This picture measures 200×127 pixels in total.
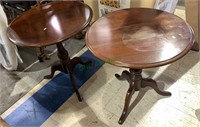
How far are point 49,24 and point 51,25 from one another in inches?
0.9

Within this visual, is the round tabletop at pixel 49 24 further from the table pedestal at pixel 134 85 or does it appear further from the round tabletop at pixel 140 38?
the table pedestal at pixel 134 85

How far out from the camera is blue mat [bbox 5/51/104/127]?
1.48m

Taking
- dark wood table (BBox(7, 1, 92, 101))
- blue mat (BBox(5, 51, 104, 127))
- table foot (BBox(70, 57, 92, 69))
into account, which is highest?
dark wood table (BBox(7, 1, 92, 101))

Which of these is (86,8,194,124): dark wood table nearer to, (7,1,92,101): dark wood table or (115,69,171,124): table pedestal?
(115,69,171,124): table pedestal

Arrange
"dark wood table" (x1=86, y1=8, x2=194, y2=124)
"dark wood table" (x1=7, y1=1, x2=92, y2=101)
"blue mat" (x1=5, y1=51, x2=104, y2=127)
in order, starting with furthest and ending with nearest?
1. "blue mat" (x1=5, y1=51, x2=104, y2=127)
2. "dark wood table" (x1=7, y1=1, x2=92, y2=101)
3. "dark wood table" (x1=86, y1=8, x2=194, y2=124)

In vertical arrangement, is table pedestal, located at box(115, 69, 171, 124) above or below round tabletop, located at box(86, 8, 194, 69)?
below

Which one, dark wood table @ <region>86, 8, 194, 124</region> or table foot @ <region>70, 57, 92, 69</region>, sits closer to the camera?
dark wood table @ <region>86, 8, 194, 124</region>

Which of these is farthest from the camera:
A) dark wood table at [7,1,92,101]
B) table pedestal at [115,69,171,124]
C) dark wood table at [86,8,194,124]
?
table pedestal at [115,69,171,124]

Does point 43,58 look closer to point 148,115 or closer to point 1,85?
point 1,85

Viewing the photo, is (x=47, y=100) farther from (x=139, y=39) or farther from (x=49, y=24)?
(x=139, y=39)

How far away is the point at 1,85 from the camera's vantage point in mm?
1770

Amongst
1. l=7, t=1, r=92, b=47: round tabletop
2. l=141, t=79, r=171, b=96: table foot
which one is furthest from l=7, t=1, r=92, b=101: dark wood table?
l=141, t=79, r=171, b=96: table foot

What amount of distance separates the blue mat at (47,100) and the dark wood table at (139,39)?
1.68ft

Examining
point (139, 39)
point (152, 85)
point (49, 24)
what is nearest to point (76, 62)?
point (49, 24)
